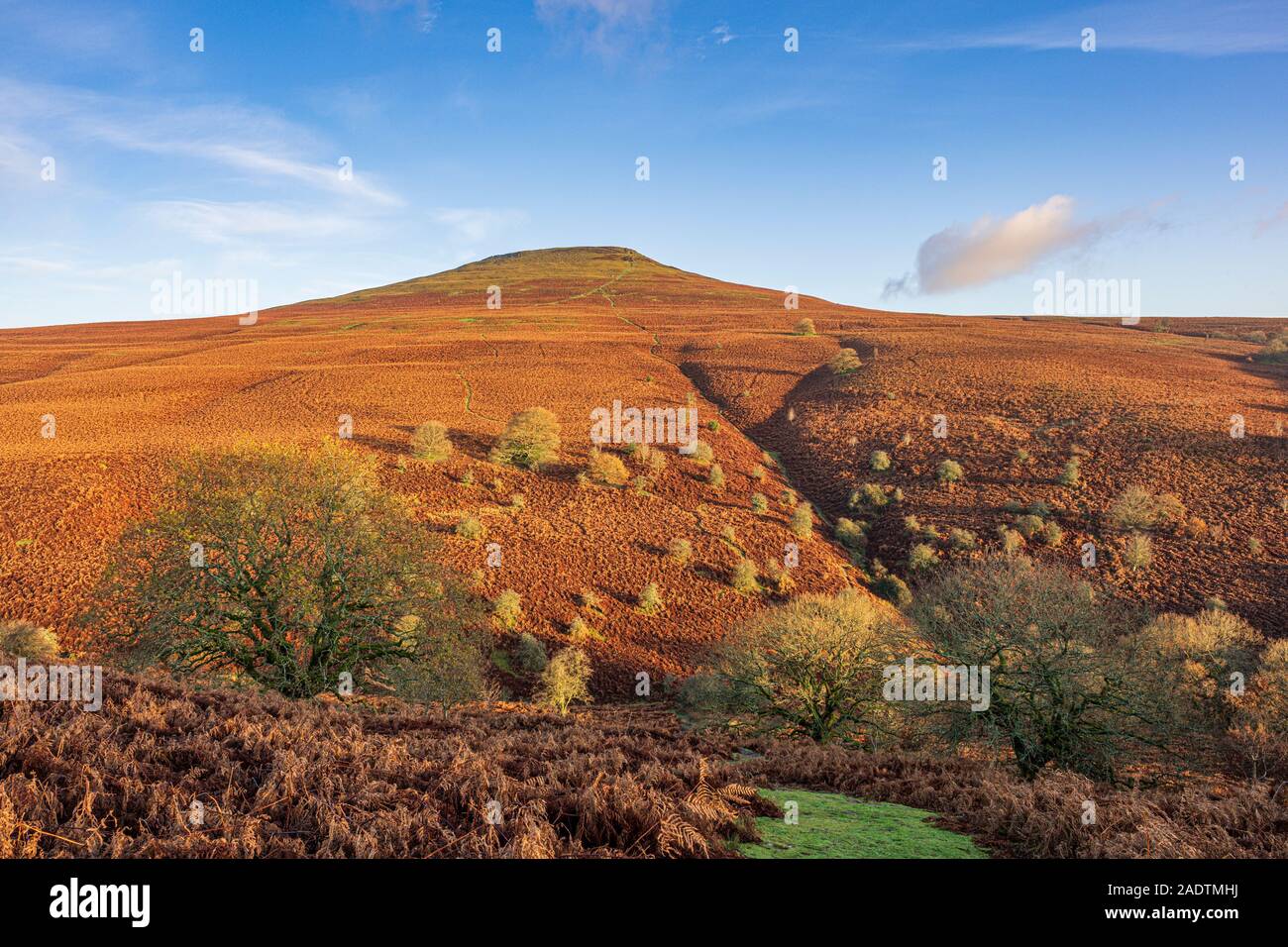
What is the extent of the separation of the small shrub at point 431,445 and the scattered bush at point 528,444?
134 inches

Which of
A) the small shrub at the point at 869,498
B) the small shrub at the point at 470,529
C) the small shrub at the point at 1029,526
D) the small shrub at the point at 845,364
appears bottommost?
the small shrub at the point at 1029,526

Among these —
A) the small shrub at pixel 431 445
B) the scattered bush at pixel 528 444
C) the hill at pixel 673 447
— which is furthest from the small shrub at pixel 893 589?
the small shrub at pixel 431 445

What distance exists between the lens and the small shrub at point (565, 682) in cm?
2369

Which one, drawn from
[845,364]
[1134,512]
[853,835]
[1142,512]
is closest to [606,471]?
[1134,512]

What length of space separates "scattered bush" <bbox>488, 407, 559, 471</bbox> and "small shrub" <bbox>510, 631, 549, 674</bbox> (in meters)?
19.1

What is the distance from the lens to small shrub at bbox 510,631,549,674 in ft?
86.7

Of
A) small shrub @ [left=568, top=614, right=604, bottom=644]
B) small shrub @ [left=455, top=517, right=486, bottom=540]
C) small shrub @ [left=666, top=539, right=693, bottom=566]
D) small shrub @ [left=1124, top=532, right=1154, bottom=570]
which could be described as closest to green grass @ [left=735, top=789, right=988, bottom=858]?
small shrub @ [left=568, top=614, right=604, bottom=644]

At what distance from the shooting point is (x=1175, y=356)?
77.1 metres

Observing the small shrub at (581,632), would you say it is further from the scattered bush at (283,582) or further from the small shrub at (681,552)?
the scattered bush at (283,582)

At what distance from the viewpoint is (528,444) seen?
4512cm

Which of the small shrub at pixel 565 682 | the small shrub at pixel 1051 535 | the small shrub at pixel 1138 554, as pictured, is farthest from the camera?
the small shrub at pixel 1051 535

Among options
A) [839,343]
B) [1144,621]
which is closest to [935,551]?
[1144,621]
